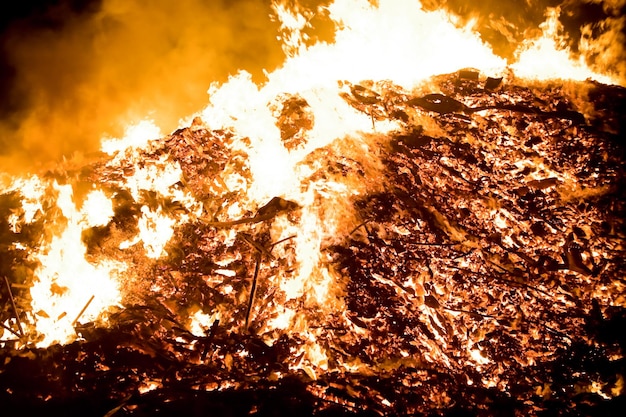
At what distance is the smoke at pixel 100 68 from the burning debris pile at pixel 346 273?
32 cm

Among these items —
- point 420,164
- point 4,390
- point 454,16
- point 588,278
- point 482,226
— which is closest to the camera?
point 4,390

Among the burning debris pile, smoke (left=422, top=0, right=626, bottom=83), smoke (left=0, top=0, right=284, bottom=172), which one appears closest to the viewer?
the burning debris pile

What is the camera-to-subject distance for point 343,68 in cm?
412

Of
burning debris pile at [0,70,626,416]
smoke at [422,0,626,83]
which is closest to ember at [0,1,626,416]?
burning debris pile at [0,70,626,416]

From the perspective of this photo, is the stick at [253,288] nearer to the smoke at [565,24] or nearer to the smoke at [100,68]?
the smoke at [100,68]

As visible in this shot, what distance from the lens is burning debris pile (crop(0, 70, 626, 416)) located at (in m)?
3.20

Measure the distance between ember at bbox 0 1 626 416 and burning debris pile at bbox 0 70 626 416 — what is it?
0.02 meters

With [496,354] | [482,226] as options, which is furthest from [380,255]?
[496,354]

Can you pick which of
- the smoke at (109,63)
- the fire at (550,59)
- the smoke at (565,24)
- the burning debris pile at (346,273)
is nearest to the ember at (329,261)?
the burning debris pile at (346,273)

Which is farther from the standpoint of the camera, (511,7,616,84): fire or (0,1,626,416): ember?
(511,7,616,84): fire

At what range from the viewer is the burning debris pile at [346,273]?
320 centimetres

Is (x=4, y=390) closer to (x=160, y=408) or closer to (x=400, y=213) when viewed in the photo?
(x=160, y=408)

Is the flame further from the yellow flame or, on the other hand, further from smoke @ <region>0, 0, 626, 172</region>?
smoke @ <region>0, 0, 626, 172</region>

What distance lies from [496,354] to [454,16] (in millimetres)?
3957
